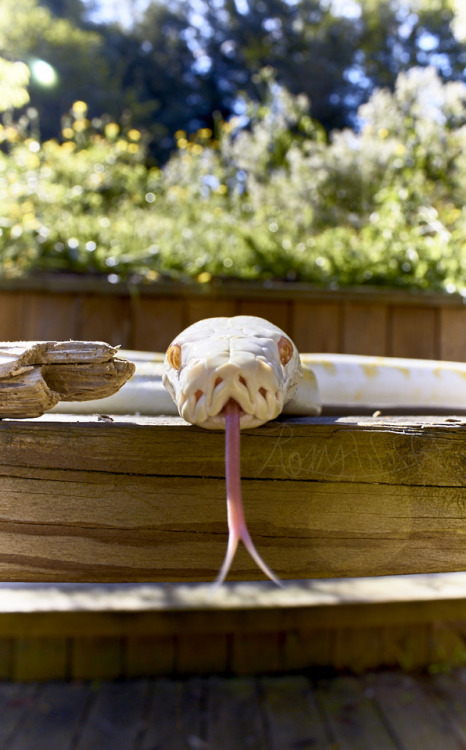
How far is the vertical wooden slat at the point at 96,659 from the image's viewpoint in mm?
2551

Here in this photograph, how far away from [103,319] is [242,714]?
204cm

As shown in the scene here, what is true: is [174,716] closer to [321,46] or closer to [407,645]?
[407,645]

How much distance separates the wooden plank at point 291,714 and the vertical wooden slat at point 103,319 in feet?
6.15

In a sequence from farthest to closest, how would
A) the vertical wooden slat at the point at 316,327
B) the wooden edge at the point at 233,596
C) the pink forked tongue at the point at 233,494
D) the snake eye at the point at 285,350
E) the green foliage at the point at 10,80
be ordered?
the green foliage at the point at 10,80 < the vertical wooden slat at the point at 316,327 < the wooden edge at the point at 233,596 < the snake eye at the point at 285,350 < the pink forked tongue at the point at 233,494

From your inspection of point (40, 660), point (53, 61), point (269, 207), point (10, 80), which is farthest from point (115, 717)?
point (53, 61)

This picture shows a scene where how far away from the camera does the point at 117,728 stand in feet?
7.27

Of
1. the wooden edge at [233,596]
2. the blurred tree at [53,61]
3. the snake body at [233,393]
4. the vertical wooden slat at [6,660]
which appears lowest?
the vertical wooden slat at [6,660]

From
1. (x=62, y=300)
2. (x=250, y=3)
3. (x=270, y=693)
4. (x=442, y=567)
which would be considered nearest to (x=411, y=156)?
(x=62, y=300)

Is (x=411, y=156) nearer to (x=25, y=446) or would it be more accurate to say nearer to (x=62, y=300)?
(x=62, y=300)

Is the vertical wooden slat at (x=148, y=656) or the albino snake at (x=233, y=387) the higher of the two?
the albino snake at (x=233, y=387)

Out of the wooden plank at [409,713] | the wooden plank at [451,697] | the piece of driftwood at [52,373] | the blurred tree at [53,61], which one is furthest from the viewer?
the blurred tree at [53,61]

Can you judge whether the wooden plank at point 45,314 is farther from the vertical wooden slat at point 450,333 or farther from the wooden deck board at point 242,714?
the vertical wooden slat at point 450,333

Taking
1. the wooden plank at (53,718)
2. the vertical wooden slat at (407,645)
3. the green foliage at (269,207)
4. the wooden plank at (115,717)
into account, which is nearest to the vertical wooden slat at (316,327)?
the green foliage at (269,207)

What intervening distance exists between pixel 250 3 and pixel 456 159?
13.0 metres
